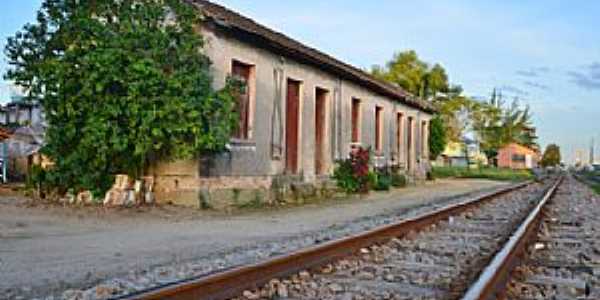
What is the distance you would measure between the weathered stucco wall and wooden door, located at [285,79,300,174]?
171 mm

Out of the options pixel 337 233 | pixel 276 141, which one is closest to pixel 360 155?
pixel 276 141

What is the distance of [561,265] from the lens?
23.7 ft

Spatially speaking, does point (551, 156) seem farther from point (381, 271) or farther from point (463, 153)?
point (381, 271)

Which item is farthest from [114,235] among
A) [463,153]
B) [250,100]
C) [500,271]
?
[463,153]

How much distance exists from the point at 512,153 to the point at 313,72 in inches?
4334

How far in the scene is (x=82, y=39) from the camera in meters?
13.0

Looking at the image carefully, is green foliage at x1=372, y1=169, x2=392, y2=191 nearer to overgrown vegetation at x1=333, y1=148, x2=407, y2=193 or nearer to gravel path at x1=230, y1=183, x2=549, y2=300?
overgrown vegetation at x1=333, y1=148, x2=407, y2=193

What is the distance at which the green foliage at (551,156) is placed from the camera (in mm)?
137500

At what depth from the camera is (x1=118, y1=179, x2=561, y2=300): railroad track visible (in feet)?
17.2

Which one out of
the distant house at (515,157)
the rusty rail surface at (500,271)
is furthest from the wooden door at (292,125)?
the distant house at (515,157)

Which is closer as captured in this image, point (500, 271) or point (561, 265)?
point (500, 271)

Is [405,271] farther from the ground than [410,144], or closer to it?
closer to it

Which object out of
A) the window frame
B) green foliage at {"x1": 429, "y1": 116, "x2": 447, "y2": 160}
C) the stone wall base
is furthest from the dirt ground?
green foliage at {"x1": 429, "y1": 116, "x2": 447, "y2": 160}

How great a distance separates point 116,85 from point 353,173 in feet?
34.1
